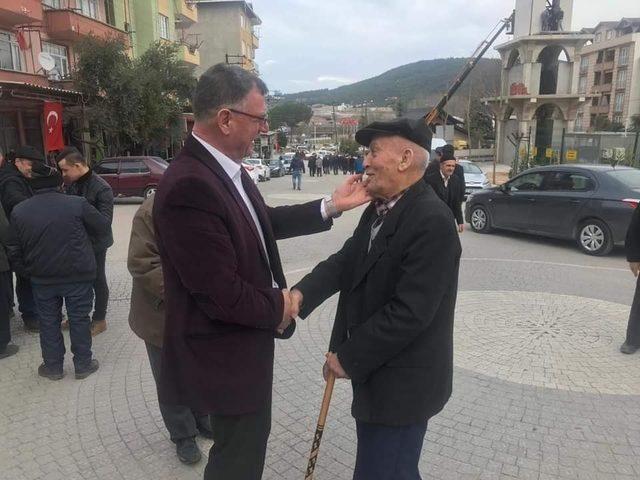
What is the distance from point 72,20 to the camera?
20125 millimetres

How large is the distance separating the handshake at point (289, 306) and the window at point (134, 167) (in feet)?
55.2

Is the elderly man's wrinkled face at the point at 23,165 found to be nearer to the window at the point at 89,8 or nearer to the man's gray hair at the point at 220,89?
the man's gray hair at the point at 220,89

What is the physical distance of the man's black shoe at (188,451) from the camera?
3061 millimetres

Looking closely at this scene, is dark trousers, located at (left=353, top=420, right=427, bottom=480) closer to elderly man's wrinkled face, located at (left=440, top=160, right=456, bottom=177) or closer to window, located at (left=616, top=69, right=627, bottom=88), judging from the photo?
elderly man's wrinkled face, located at (left=440, top=160, right=456, bottom=177)

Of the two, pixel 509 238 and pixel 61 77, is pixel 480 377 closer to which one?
pixel 509 238

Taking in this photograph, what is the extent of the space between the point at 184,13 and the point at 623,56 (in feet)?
190

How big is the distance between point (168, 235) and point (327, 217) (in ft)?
3.41

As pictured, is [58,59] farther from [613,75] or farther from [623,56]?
[613,75]

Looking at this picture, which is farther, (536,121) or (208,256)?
(536,121)

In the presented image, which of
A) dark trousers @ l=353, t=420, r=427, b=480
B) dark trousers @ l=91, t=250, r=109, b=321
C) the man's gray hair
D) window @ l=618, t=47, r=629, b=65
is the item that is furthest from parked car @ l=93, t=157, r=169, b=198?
window @ l=618, t=47, r=629, b=65

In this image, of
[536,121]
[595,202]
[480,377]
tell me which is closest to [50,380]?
[480,377]

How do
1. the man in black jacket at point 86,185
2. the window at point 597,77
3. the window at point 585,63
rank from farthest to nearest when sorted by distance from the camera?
the window at point 585,63 < the window at point 597,77 < the man in black jacket at point 86,185

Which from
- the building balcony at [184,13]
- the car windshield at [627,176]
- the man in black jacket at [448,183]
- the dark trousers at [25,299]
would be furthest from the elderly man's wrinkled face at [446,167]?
the building balcony at [184,13]

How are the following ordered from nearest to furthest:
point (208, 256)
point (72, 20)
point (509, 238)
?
point (208, 256) → point (509, 238) → point (72, 20)
